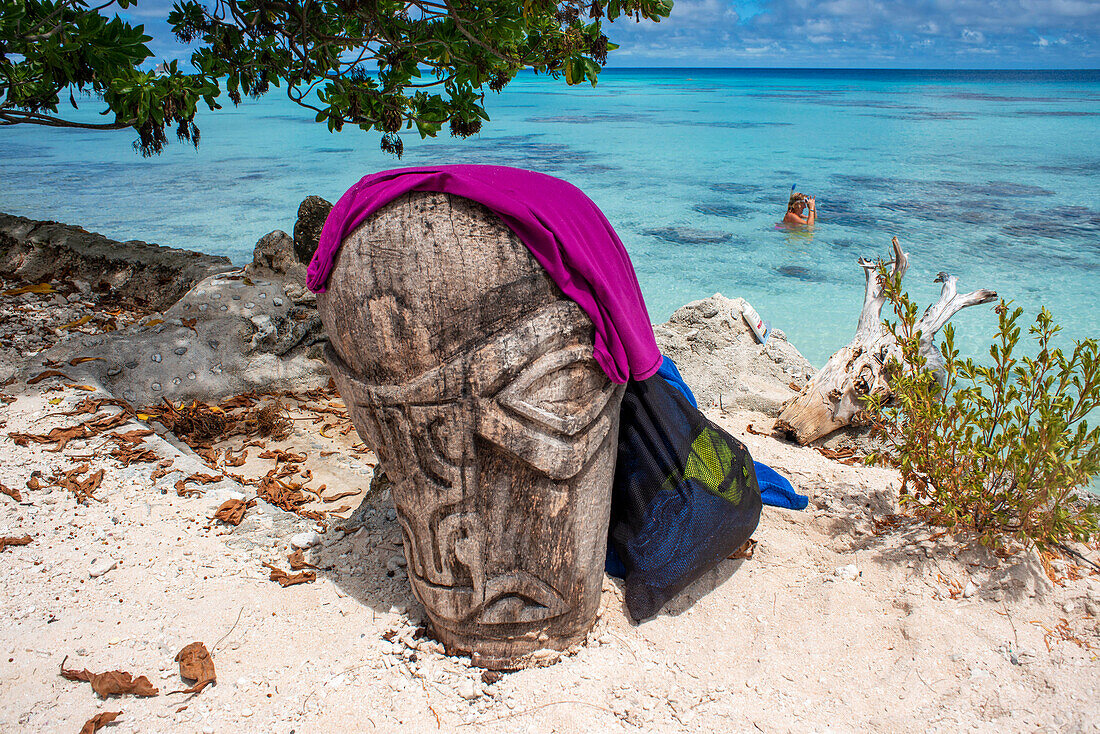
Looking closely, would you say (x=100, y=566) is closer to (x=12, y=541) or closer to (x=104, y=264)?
(x=12, y=541)

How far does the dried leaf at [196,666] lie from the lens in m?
2.10

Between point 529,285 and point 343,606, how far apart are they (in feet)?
4.77

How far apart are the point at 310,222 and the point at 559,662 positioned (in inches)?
144

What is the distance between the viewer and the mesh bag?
2.42m

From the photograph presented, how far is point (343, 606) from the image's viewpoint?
249 cm

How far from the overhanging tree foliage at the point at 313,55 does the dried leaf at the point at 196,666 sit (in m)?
2.48

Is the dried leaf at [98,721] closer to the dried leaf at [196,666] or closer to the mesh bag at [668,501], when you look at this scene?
the dried leaf at [196,666]

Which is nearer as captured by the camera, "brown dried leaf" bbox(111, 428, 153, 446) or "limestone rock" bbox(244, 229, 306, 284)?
"brown dried leaf" bbox(111, 428, 153, 446)

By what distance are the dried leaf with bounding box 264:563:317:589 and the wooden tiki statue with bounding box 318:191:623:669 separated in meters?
0.55

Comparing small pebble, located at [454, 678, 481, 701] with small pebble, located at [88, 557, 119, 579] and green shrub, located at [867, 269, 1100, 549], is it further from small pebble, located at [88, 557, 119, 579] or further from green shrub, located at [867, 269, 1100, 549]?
green shrub, located at [867, 269, 1100, 549]

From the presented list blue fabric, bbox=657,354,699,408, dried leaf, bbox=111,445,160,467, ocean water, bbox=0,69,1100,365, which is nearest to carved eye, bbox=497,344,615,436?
blue fabric, bbox=657,354,699,408

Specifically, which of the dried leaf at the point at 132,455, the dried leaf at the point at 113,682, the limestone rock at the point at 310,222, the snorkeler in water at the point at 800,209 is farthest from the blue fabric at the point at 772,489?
the snorkeler in water at the point at 800,209

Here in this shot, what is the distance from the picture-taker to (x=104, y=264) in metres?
5.70

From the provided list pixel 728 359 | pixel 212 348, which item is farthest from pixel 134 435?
pixel 728 359
